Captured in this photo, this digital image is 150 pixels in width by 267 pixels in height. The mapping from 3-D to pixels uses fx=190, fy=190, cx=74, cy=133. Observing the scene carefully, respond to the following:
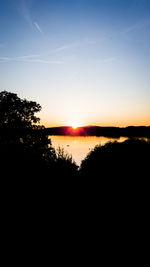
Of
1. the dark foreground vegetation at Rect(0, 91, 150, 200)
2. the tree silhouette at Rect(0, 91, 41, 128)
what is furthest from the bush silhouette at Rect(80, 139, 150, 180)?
the tree silhouette at Rect(0, 91, 41, 128)

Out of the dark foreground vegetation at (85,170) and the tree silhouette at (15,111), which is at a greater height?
the tree silhouette at (15,111)

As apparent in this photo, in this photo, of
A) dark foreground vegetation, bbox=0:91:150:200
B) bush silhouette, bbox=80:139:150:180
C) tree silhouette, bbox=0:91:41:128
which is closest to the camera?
dark foreground vegetation, bbox=0:91:150:200

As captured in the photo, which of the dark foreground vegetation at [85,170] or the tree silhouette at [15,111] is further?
the tree silhouette at [15,111]

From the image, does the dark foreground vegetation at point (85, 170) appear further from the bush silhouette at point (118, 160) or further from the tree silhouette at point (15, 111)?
the tree silhouette at point (15, 111)

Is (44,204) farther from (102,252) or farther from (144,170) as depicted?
(144,170)

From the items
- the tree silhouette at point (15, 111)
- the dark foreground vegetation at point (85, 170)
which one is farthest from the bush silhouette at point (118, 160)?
the tree silhouette at point (15, 111)

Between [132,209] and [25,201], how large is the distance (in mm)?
6638

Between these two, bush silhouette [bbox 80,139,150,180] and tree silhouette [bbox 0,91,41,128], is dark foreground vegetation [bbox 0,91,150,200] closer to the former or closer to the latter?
bush silhouette [bbox 80,139,150,180]

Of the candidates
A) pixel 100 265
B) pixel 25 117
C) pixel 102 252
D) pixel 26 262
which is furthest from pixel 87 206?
pixel 25 117

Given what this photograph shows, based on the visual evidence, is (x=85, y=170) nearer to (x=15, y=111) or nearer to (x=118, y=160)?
(x=118, y=160)

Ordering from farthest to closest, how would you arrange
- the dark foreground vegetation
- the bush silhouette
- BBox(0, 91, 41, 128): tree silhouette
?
BBox(0, 91, 41, 128): tree silhouette → the bush silhouette → the dark foreground vegetation

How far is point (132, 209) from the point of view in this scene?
12.0 m

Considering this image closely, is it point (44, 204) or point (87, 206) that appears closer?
point (44, 204)

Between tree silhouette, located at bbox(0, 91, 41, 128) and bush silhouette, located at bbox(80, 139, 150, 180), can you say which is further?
tree silhouette, located at bbox(0, 91, 41, 128)
